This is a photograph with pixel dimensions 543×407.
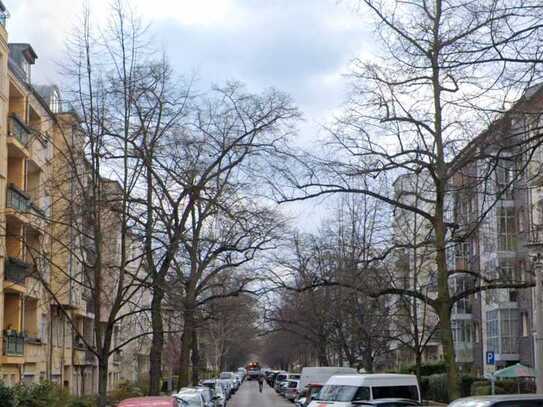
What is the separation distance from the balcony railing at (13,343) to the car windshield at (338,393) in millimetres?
17946

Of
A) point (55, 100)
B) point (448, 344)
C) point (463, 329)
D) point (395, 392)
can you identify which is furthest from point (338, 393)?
point (463, 329)

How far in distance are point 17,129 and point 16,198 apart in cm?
340

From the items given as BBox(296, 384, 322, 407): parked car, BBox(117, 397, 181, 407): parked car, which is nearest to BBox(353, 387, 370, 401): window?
BBox(117, 397, 181, 407): parked car

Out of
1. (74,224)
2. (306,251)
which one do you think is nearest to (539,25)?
(74,224)

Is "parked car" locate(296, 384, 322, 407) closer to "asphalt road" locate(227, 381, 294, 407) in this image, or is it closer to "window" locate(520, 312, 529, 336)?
"asphalt road" locate(227, 381, 294, 407)

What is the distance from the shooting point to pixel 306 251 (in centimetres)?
5138

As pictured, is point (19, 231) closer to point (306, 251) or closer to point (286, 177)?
point (306, 251)

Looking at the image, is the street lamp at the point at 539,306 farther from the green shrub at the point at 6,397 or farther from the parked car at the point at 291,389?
the parked car at the point at 291,389

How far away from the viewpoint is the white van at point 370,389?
25.0 m

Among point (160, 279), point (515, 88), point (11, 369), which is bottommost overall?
point (11, 369)

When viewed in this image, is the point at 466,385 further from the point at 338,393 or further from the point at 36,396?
the point at 36,396

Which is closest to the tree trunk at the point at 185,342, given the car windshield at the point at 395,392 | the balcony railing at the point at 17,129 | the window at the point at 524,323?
Answer: the balcony railing at the point at 17,129

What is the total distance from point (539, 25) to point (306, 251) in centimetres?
3979

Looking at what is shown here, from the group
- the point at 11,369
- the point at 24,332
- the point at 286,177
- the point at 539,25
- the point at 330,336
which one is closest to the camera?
the point at 539,25
